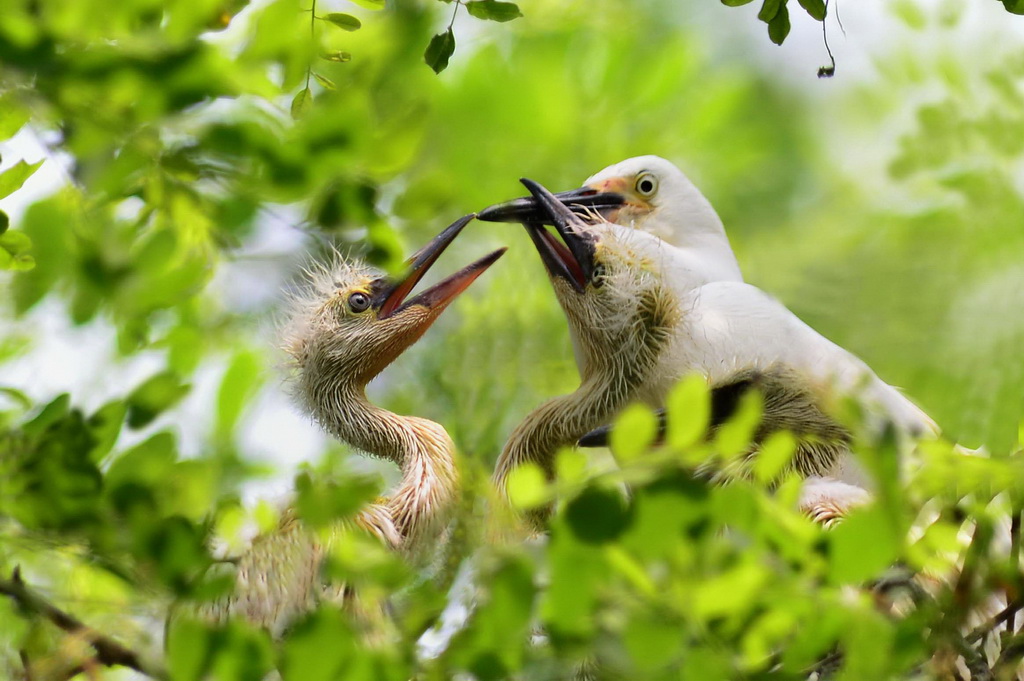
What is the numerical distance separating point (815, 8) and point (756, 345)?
0.40m

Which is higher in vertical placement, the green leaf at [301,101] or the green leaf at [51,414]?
the green leaf at [301,101]

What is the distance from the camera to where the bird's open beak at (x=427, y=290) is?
3.50ft

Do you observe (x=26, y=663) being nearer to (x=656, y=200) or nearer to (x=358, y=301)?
(x=358, y=301)

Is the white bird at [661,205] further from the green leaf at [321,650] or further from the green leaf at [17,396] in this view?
the green leaf at [321,650]

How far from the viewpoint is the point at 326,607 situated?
37cm

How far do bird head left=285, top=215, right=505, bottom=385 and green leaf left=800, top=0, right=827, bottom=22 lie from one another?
510 millimetres

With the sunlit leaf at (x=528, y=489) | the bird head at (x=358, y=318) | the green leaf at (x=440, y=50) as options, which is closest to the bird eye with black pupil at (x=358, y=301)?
the bird head at (x=358, y=318)

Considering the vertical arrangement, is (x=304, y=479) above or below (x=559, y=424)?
above

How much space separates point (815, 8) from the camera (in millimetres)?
681

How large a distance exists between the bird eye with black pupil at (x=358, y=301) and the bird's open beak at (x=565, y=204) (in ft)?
0.57

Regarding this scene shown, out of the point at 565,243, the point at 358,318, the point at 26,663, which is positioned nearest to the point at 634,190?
the point at 565,243

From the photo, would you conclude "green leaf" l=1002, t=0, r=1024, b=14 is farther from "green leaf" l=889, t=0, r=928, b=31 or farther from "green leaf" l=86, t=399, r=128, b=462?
"green leaf" l=889, t=0, r=928, b=31

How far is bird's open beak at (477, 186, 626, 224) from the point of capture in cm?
106

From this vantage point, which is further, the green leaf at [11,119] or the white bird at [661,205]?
the white bird at [661,205]
